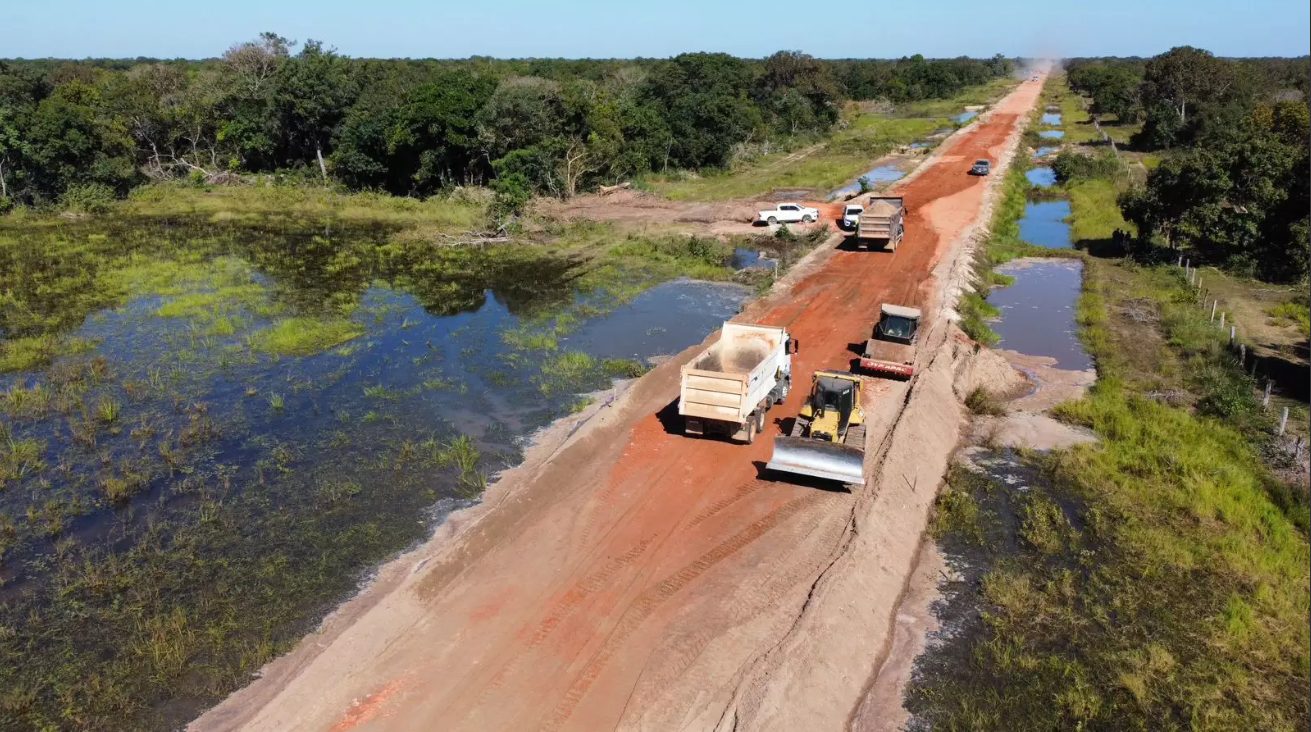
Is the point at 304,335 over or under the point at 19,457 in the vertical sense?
over

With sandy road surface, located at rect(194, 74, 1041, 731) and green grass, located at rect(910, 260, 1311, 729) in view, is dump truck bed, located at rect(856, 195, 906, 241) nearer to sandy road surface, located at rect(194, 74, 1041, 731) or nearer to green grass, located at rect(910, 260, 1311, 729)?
green grass, located at rect(910, 260, 1311, 729)

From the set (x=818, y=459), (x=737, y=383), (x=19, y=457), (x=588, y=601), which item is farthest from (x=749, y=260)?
(x=19, y=457)

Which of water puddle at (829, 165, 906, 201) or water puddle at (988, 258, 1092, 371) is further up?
water puddle at (829, 165, 906, 201)

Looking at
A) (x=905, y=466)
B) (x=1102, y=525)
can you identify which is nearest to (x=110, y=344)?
(x=905, y=466)

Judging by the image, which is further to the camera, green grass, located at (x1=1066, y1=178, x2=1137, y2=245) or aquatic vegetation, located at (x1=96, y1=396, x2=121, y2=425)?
green grass, located at (x1=1066, y1=178, x2=1137, y2=245)

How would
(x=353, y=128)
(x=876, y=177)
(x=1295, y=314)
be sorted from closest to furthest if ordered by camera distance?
(x=1295, y=314)
(x=353, y=128)
(x=876, y=177)

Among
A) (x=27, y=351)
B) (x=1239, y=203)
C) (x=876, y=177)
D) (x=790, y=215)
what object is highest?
(x=876, y=177)

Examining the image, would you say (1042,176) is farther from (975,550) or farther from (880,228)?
(975,550)

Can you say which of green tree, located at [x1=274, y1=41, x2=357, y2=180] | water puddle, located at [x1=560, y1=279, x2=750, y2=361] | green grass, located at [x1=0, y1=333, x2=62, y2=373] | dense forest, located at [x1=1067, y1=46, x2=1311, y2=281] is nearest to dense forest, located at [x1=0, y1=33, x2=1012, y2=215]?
green tree, located at [x1=274, y1=41, x2=357, y2=180]
